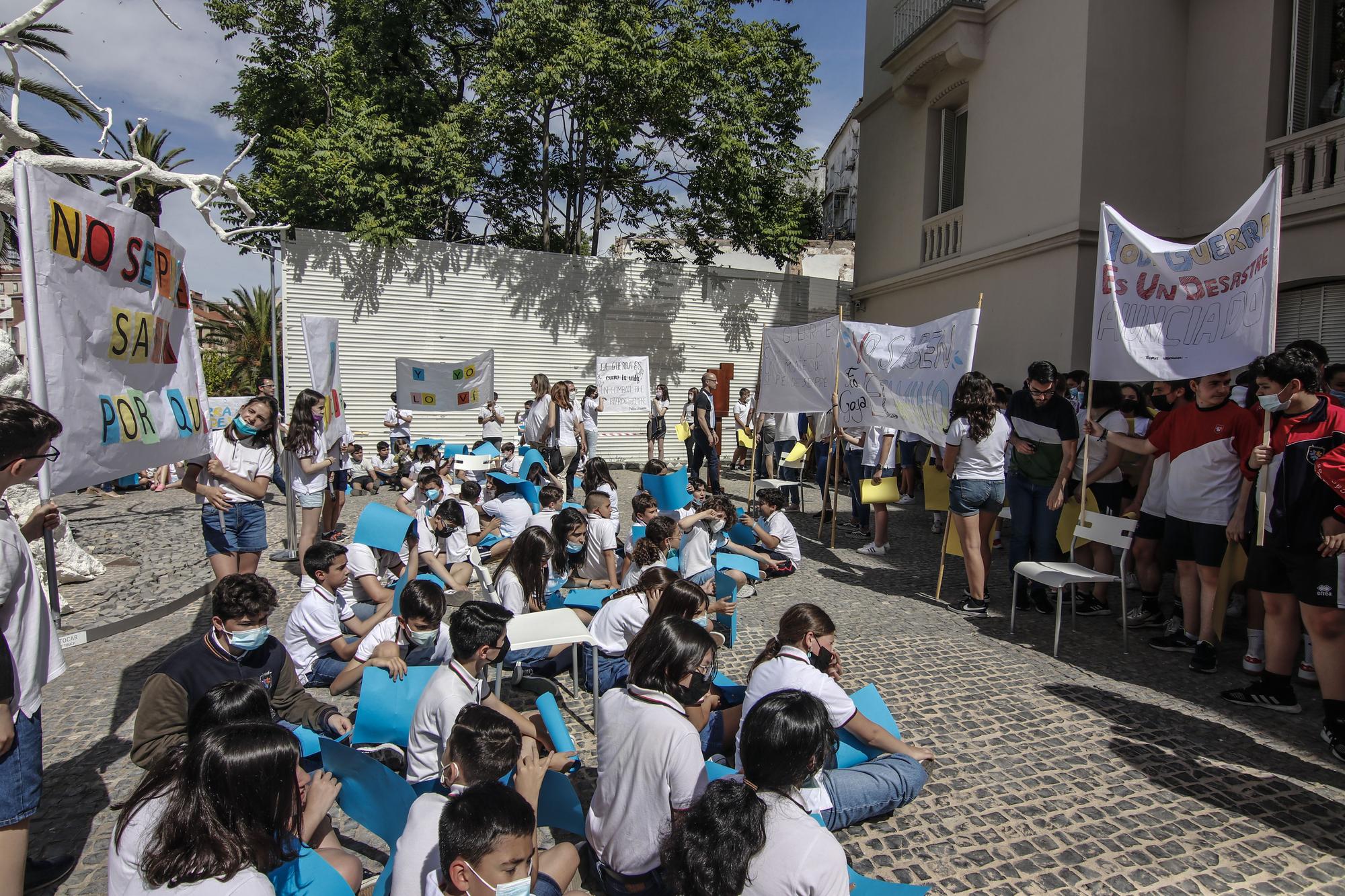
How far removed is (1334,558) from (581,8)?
1689cm

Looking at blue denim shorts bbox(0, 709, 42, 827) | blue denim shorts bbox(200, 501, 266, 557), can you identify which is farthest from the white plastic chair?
blue denim shorts bbox(200, 501, 266, 557)

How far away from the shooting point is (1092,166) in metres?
10.6

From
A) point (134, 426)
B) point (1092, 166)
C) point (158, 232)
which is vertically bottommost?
point (134, 426)

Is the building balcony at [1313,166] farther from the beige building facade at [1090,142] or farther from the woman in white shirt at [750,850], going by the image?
the woman in white shirt at [750,850]

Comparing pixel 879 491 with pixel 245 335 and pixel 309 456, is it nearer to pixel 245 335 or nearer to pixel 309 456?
pixel 309 456

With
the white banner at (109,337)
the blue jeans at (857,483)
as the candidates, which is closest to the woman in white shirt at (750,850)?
the white banner at (109,337)

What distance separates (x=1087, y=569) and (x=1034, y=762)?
231cm

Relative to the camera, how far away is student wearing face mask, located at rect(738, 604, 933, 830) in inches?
125

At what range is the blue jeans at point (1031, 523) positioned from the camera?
634cm

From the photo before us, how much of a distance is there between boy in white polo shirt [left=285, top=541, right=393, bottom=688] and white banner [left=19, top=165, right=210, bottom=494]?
0.97 meters

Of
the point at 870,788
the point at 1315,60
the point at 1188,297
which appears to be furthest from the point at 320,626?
the point at 1315,60

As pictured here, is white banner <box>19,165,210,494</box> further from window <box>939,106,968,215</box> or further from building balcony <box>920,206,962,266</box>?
window <box>939,106,968,215</box>

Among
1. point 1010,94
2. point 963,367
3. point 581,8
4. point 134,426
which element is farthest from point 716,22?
point 134,426

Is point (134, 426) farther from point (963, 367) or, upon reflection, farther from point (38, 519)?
point (963, 367)
